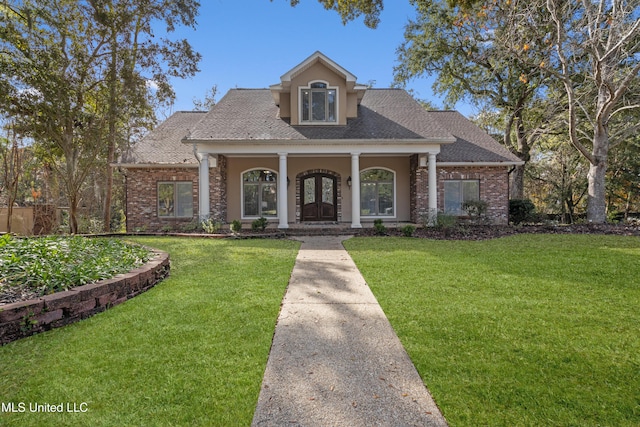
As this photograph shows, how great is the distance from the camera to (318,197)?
14633mm

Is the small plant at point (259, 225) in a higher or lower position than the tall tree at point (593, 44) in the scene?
lower

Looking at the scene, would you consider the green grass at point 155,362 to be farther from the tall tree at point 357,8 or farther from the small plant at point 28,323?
the tall tree at point 357,8

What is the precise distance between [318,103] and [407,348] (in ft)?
38.7

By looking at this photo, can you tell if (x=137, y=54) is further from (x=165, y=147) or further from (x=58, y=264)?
(x=58, y=264)

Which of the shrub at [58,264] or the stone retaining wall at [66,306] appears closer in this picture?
the stone retaining wall at [66,306]

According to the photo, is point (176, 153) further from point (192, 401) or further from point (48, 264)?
point (192, 401)

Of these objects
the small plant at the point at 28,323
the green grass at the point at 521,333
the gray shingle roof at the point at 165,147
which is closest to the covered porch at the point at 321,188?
the gray shingle roof at the point at 165,147

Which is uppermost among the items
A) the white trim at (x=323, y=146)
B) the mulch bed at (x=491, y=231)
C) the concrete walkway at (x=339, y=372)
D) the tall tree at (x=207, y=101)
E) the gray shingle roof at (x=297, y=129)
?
the tall tree at (x=207, y=101)

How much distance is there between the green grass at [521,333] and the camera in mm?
2252

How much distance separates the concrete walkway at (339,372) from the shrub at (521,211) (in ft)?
43.4

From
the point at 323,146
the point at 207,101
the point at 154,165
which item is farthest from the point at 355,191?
the point at 207,101

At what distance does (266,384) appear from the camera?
2500 mm

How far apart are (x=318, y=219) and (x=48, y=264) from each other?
10.8 m

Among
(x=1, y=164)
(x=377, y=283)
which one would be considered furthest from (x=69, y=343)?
(x=1, y=164)
